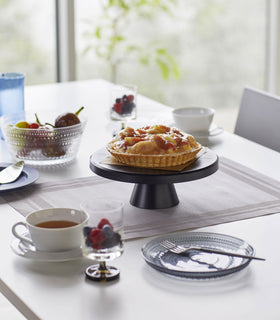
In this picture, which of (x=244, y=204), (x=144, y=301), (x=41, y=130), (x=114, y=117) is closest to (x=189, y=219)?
(x=244, y=204)

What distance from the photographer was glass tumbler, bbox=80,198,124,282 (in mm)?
1128

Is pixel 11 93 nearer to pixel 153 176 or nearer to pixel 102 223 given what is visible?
pixel 153 176

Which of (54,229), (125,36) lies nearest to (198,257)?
(54,229)

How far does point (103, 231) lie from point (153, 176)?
1.03ft

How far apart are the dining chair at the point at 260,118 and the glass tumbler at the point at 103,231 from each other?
46.9 inches

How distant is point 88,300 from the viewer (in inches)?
43.5

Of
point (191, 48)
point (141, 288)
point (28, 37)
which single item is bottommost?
point (141, 288)

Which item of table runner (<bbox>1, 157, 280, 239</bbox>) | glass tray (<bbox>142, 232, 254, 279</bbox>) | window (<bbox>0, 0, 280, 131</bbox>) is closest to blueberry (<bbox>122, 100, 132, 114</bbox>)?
table runner (<bbox>1, 157, 280, 239</bbox>)

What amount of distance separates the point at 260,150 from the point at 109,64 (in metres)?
2.12

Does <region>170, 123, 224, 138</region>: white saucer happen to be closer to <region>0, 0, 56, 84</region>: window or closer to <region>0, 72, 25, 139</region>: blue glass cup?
<region>0, 72, 25, 139</region>: blue glass cup

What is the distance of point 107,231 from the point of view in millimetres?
A: 1128

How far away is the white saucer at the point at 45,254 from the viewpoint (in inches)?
48.0

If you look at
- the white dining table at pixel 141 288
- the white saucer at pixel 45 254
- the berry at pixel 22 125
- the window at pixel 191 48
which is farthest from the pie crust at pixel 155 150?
the window at pixel 191 48

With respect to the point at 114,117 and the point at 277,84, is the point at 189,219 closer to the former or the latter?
the point at 114,117
